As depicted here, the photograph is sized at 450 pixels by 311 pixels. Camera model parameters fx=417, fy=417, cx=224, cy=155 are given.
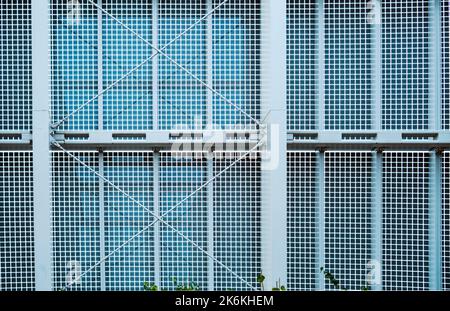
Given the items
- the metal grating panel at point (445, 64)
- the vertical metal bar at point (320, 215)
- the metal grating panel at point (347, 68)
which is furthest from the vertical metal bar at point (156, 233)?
the metal grating panel at point (445, 64)

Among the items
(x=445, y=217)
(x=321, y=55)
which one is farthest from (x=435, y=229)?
(x=321, y=55)

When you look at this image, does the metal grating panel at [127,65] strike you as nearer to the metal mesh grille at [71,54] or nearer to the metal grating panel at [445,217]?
the metal mesh grille at [71,54]

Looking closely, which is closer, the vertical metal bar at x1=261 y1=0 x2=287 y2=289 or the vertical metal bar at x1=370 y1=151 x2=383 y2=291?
the vertical metal bar at x1=261 y1=0 x2=287 y2=289

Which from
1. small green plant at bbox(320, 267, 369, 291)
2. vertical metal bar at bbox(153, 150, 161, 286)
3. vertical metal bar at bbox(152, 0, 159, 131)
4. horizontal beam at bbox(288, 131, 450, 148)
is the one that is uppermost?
vertical metal bar at bbox(152, 0, 159, 131)

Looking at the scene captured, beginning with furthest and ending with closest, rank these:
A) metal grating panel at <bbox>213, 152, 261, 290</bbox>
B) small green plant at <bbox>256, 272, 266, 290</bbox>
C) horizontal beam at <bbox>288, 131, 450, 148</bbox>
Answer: metal grating panel at <bbox>213, 152, 261, 290</bbox>
horizontal beam at <bbox>288, 131, 450, 148</bbox>
small green plant at <bbox>256, 272, 266, 290</bbox>

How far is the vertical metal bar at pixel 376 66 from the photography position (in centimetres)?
246

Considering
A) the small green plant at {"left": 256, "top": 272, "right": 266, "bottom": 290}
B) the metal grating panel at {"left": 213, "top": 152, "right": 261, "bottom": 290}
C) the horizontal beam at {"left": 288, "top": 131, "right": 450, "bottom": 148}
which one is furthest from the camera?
the metal grating panel at {"left": 213, "top": 152, "right": 261, "bottom": 290}

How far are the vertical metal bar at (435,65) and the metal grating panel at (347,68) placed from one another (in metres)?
0.36

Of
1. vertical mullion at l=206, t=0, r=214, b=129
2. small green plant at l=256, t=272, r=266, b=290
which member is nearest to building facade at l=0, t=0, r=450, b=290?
vertical mullion at l=206, t=0, r=214, b=129

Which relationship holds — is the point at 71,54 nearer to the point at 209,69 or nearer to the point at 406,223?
the point at 209,69

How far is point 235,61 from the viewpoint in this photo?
2.51 metres

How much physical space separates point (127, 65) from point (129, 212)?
89 centimetres

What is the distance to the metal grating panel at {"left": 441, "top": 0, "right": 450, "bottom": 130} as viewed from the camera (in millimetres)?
2451

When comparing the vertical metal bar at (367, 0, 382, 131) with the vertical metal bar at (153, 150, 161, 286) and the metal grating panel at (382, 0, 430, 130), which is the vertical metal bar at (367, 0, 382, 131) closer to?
the metal grating panel at (382, 0, 430, 130)
